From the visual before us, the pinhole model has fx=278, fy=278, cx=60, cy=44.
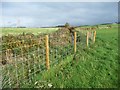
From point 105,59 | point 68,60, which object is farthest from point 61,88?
point 105,59

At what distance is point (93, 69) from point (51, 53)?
2.39 metres

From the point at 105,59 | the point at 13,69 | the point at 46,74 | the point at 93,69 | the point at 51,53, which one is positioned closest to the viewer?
the point at 13,69

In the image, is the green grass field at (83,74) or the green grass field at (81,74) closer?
the green grass field at (81,74)

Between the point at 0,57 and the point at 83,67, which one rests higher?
the point at 0,57

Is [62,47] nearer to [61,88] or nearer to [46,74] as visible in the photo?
[46,74]

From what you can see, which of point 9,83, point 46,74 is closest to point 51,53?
point 46,74

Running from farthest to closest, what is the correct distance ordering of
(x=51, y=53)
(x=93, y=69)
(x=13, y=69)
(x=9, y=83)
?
(x=51, y=53), (x=93, y=69), (x=13, y=69), (x=9, y=83)

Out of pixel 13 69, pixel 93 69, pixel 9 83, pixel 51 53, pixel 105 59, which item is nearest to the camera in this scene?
pixel 9 83

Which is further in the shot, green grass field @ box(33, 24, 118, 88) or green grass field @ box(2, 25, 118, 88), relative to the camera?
green grass field @ box(33, 24, 118, 88)

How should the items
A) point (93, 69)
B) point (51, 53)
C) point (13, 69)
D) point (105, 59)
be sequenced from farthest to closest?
point (105, 59), point (51, 53), point (93, 69), point (13, 69)

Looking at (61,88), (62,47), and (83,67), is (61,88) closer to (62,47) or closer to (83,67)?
(83,67)

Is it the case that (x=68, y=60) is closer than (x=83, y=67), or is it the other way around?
(x=83, y=67)

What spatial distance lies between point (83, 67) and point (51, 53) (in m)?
1.93

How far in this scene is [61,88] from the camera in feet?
32.9
